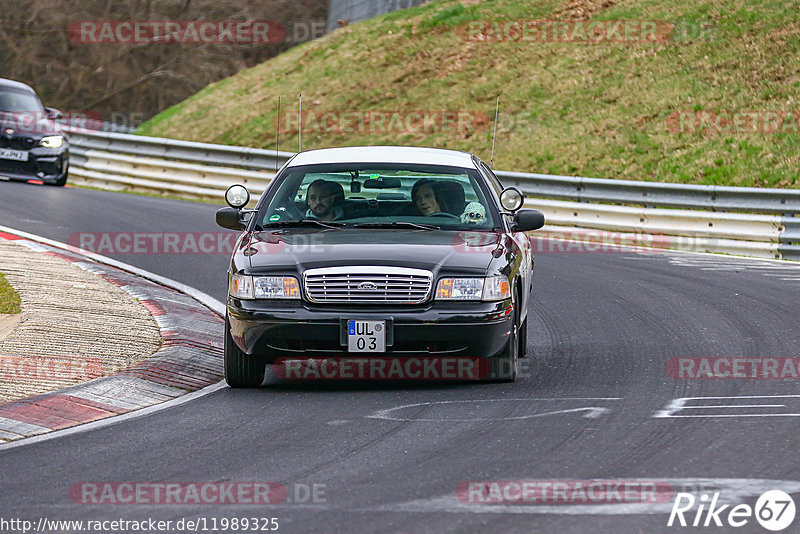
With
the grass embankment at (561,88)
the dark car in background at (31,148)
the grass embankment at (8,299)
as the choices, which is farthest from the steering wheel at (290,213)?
the dark car in background at (31,148)

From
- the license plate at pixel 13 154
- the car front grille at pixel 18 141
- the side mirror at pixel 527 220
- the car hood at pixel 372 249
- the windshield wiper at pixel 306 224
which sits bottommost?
the car hood at pixel 372 249

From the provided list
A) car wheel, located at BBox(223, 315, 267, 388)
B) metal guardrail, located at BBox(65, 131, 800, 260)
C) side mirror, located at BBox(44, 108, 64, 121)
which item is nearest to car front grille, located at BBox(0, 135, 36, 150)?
side mirror, located at BBox(44, 108, 64, 121)

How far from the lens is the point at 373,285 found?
844 centimetres

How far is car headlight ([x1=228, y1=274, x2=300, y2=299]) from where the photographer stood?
27.9ft

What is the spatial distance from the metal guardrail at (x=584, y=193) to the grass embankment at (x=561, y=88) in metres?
3.22

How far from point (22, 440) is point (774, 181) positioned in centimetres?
Result: 1744

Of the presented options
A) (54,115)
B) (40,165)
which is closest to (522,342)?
(40,165)

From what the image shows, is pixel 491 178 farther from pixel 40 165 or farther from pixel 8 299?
pixel 40 165

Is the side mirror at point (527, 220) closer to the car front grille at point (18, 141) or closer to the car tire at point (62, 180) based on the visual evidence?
the car front grille at point (18, 141)

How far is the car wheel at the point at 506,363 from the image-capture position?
8.76m

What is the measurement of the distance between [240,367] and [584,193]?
13001mm

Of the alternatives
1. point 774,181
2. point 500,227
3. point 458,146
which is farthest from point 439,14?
point 500,227

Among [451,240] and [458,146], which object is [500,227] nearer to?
[451,240]

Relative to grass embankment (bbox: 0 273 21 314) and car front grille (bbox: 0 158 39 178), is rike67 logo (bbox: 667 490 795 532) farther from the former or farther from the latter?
car front grille (bbox: 0 158 39 178)
